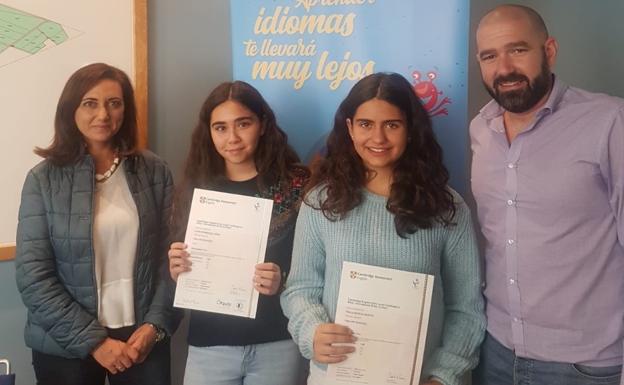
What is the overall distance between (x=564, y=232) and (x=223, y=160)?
118 cm

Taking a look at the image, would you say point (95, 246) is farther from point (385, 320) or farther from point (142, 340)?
point (385, 320)

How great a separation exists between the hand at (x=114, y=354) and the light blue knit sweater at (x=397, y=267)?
0.68 metres

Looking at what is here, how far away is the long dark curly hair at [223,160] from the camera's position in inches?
77.3

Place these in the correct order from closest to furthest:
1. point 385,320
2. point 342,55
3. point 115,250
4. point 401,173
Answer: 1. point 385,320
2. point 401,173
3. point 115,250
4. point 342,55

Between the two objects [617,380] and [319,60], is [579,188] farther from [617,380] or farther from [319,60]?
[319,60]

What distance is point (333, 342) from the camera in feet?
5.06

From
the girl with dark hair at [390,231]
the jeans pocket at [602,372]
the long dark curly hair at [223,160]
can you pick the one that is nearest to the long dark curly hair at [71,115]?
the long dark curly hair at [223,160]

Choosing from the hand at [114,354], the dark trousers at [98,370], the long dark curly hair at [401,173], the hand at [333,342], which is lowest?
the dark trousers at [98,370]

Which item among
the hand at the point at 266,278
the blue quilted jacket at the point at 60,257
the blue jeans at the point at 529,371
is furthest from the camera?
the blue quilted jacket at the point at 60,257

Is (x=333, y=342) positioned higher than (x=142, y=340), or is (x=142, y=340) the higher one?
(x=333, y=342)

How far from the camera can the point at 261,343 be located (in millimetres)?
1911

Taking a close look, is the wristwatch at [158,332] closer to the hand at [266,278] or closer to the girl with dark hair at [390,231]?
the hand at [266,278]

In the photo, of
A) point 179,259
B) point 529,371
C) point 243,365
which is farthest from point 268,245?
point 529,371

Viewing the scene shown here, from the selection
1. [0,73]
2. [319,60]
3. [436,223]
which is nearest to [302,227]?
[436,223]
